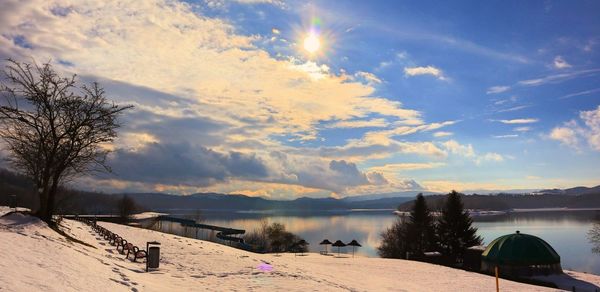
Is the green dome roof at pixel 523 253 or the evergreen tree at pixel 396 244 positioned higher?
the green dome roof at pixel 523 253

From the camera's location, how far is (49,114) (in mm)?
25344

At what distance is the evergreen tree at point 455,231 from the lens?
60.1 m

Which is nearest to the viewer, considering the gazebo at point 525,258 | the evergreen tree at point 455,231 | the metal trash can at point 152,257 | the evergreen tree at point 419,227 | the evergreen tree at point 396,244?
the metal trash can at point 152,257

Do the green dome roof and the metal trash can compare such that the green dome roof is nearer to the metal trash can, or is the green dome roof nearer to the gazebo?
the gazebo

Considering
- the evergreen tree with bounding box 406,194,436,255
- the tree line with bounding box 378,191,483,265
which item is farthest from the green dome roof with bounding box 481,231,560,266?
the evergreen tree with bounding box 406,194,436,255

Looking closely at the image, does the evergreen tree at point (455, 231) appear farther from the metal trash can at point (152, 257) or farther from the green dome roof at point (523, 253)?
A: the metal trash can at point (152, 257)

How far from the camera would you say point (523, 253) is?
134 feet

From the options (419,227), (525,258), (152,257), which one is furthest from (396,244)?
(152,257)

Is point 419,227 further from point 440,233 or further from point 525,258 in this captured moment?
point 525,258

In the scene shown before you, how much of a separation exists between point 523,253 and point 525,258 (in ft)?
1.60

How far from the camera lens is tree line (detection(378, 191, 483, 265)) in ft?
197

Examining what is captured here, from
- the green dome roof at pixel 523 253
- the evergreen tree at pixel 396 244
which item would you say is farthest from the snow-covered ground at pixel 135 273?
the evergreen tree at pixel 396 244

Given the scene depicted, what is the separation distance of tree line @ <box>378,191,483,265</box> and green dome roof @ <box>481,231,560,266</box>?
480 inches

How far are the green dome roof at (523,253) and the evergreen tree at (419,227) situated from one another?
948 inches
